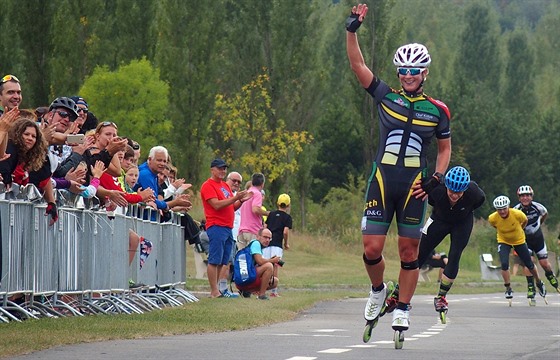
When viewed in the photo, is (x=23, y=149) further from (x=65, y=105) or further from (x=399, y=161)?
(x=399, y=161)

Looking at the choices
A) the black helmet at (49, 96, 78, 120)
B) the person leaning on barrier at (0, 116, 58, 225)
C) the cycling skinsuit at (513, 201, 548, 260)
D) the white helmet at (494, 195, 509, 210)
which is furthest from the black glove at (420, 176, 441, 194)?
the cycling skinsuit at (513, 201, 548, 260)

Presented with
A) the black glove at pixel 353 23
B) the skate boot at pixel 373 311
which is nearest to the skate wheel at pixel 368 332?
the skate boot at pixel 373 311

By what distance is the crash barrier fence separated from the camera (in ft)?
46.3

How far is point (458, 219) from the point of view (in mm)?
18078

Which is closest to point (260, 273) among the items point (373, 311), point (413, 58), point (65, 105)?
point (65, 105)

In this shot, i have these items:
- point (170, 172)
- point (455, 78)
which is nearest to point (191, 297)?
point (170, 172)

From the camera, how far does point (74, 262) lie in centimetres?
1602

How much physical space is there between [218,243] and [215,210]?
1.73 feet

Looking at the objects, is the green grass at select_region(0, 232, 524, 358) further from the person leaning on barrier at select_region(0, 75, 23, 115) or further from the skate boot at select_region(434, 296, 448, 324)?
the person leaning on barrier at select_region(0, 75, 23, 115)

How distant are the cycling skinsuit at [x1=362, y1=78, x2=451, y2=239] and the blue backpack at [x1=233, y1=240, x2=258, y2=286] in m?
10.5

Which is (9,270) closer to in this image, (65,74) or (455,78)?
(65,74)

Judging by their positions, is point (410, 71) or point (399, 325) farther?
point (410, 71)

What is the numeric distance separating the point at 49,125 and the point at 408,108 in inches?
146

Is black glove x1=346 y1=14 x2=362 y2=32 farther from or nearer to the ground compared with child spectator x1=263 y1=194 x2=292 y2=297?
farther from the ground
